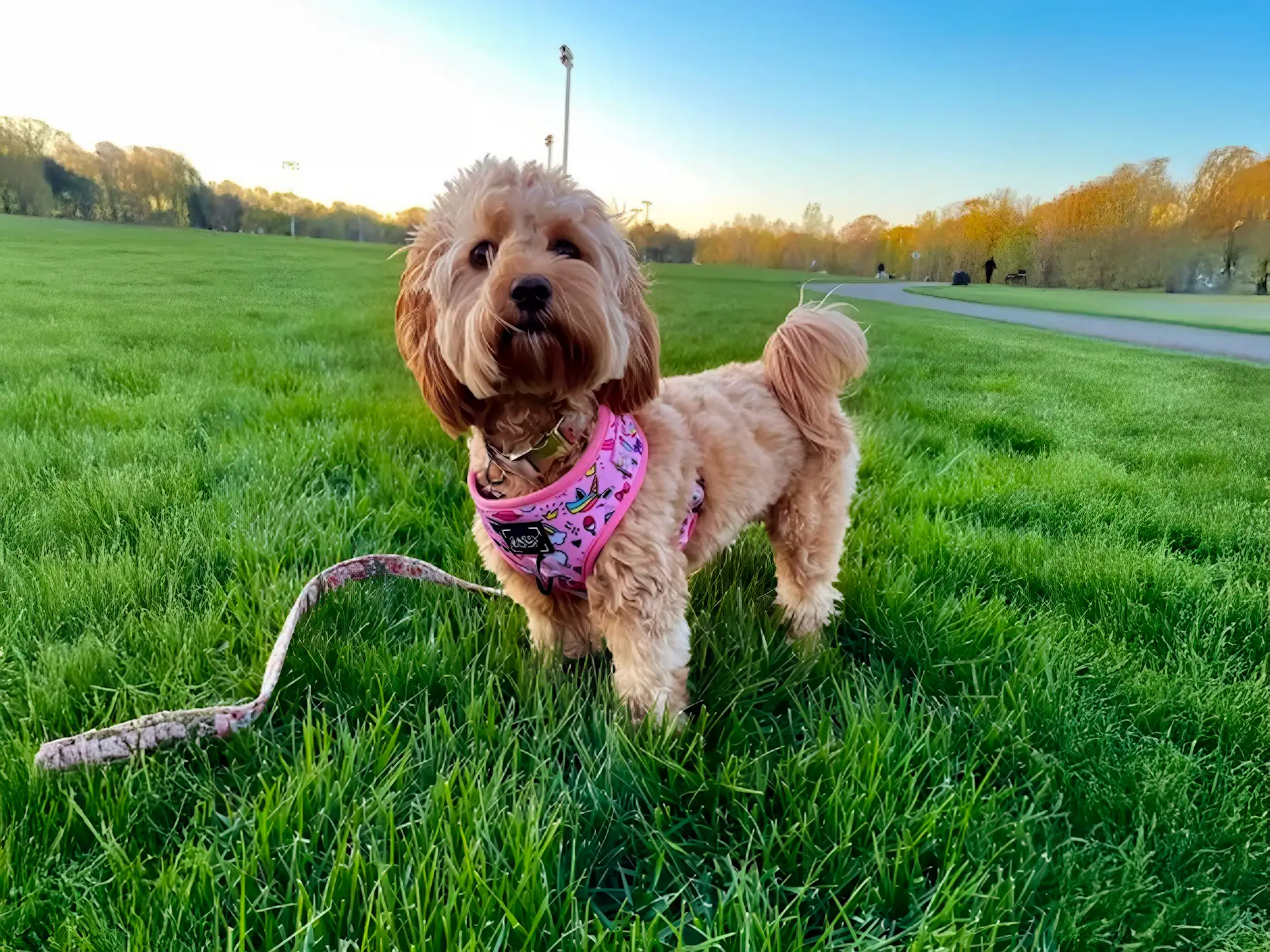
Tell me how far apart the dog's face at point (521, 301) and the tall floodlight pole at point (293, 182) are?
2841 millimetres

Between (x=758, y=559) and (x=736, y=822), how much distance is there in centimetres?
147

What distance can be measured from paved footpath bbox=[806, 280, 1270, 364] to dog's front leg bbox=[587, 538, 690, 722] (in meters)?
1.91

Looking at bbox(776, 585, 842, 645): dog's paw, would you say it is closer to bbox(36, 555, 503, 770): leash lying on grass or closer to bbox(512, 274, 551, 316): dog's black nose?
bbox(512, 274, 551, 316): dog's black nose

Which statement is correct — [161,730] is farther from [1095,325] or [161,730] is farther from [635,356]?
[1095,325]

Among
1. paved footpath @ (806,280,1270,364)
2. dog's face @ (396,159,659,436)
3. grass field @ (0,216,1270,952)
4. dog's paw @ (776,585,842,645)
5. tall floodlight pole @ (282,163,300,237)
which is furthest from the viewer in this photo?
tall floodlight pole @ (282,163,300,237)

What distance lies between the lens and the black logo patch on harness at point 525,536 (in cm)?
181

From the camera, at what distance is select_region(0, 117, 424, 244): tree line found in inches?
142

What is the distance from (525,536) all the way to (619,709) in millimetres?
521

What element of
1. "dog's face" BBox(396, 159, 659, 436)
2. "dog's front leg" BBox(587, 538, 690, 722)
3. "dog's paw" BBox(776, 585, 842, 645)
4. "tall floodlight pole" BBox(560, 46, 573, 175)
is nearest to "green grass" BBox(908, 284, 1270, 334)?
"tall floodlight pole" BBox(560, 46, 573, 175)

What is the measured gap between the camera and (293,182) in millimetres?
4148

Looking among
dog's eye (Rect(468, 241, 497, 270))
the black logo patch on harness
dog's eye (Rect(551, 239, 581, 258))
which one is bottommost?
the black logo patch on harness

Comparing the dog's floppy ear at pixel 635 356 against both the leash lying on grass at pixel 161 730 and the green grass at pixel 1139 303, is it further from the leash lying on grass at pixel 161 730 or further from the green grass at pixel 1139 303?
the green grass at pixel 1139 303

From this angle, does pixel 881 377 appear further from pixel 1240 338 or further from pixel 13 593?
pixel 13 593

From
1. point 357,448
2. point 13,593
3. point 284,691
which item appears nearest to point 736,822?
point 284,691
